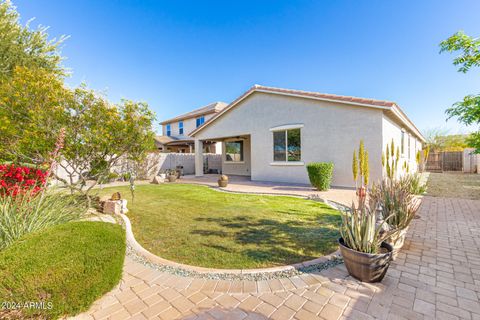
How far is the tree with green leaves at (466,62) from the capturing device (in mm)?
6480

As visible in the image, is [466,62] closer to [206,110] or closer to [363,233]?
[363,233]

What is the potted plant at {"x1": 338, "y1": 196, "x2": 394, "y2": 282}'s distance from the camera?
269 cm

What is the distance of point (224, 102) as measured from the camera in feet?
96.3

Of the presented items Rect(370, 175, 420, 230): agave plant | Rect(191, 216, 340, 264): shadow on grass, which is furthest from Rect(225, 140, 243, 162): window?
Rect(370, 175, 420, 230): agave plant

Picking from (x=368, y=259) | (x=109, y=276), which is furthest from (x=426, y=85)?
(x=109, y=276)

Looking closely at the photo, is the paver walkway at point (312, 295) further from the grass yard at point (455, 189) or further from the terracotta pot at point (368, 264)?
the grass yard at point (455, 189)

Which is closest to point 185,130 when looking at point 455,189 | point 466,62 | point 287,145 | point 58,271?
point 287,145

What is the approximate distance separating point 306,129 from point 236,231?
8.30 meters

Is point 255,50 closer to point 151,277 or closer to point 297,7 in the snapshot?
point 297,7

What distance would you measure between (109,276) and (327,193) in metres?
8.82

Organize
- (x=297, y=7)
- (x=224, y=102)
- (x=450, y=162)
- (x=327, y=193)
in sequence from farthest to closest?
(x=224, y=102), (x=450, y=162), (x=297, y=7), (x=327, y=193)

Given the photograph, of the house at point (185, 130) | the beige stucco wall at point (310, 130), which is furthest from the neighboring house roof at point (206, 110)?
the beige stucco wall at point (310, 130)

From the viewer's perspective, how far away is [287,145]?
1212cm

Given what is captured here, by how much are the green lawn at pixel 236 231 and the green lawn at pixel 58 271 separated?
1285 millimetres
